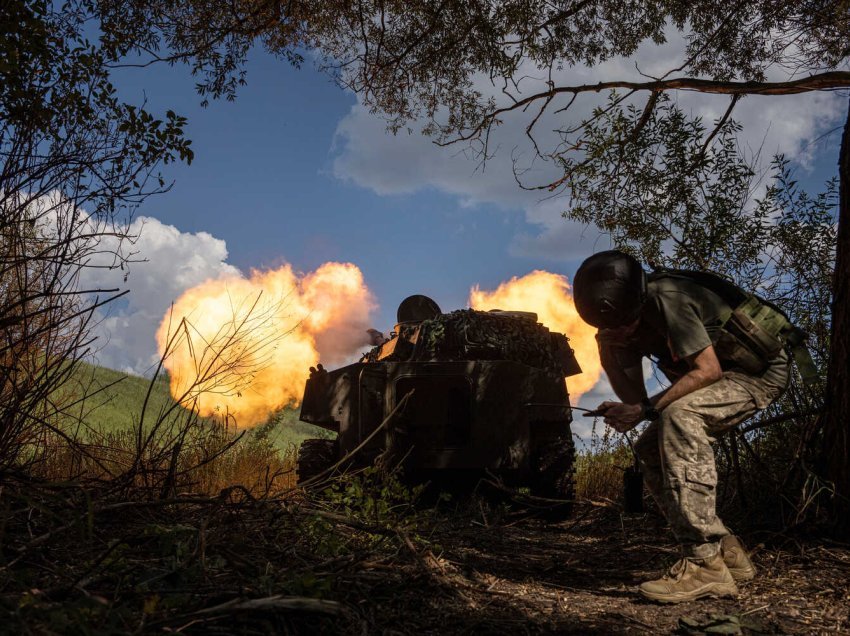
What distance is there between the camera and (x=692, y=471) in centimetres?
403

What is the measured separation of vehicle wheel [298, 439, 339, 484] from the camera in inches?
332

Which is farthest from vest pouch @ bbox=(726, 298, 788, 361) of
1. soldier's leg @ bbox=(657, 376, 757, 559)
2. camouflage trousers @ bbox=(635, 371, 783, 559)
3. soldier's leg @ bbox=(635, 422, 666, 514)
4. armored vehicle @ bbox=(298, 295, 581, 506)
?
armored vehicle @ bbox=(298, 295, 581, 506)

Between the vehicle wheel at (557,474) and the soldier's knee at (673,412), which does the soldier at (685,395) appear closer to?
the soldier's knee at (673,412)

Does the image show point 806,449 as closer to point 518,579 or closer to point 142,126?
point 518,579

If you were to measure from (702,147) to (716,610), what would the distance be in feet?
19.3

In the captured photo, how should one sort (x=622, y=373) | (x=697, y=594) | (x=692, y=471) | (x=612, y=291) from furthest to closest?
(x=622, y=373) < (x=612, y=291) < (x=692, y=471) < (x=697, y=594)

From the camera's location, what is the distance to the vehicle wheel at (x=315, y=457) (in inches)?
332

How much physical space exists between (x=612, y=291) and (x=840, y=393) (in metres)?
2.00

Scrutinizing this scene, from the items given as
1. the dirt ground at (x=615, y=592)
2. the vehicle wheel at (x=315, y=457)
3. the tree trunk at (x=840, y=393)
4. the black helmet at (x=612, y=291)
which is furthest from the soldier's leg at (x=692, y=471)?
the vehicle wheel at (x=315, y=457)

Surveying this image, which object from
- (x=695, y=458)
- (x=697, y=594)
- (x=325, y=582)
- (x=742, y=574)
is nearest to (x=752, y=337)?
(x=695, y=458)

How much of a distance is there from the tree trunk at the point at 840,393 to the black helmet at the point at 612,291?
175cm

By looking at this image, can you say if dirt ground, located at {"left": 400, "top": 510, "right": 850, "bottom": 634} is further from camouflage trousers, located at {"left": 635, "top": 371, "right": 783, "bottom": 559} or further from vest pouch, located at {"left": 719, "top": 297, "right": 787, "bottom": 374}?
vest pouch, located at {"left": 719, "top": 297, "right": 787, "bottom": 374}

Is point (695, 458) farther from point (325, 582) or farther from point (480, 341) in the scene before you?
point (480, 341)

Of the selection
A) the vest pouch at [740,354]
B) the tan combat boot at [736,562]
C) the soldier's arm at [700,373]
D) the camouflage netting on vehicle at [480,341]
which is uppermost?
the camouflage netting on vehicle at [480,341]
